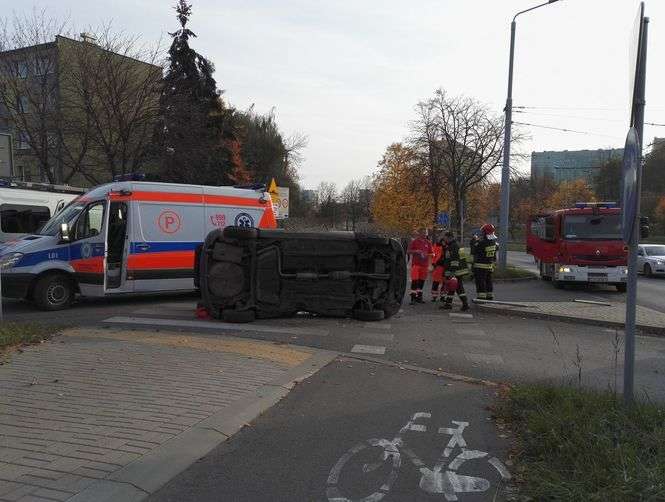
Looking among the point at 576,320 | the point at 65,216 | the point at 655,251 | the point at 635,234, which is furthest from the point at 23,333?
the point at 655,251

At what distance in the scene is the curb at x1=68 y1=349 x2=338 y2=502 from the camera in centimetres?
354

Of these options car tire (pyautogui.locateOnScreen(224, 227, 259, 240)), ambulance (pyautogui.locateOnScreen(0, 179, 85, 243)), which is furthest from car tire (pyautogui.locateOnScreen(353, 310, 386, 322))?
ambulance (pyautogui.locateOnScreen(0, 179, 85, 243))

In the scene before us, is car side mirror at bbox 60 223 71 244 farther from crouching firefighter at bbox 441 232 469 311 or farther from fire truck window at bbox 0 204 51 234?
→ crouching firefighter at bbox 441 232 469 311

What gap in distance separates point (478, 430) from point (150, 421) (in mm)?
2735

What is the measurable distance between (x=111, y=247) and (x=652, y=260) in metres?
24.2

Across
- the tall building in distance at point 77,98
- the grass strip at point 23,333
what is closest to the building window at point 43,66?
the tall building in distance at point 77,98

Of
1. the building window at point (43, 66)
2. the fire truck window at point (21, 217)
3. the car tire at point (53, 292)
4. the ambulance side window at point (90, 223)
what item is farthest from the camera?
the building window at point (43, 66)

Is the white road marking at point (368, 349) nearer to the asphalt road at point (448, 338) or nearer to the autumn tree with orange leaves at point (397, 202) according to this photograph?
the asphalt road at point (448, 338)

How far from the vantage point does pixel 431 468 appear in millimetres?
4125

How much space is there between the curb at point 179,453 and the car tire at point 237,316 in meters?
4.01

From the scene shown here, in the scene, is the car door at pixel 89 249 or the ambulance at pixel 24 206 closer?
the car door at pixel 89 249

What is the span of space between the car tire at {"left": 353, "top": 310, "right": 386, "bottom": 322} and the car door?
206 inches

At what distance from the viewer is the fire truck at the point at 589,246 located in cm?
1700

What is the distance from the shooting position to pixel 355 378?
6.63 m
